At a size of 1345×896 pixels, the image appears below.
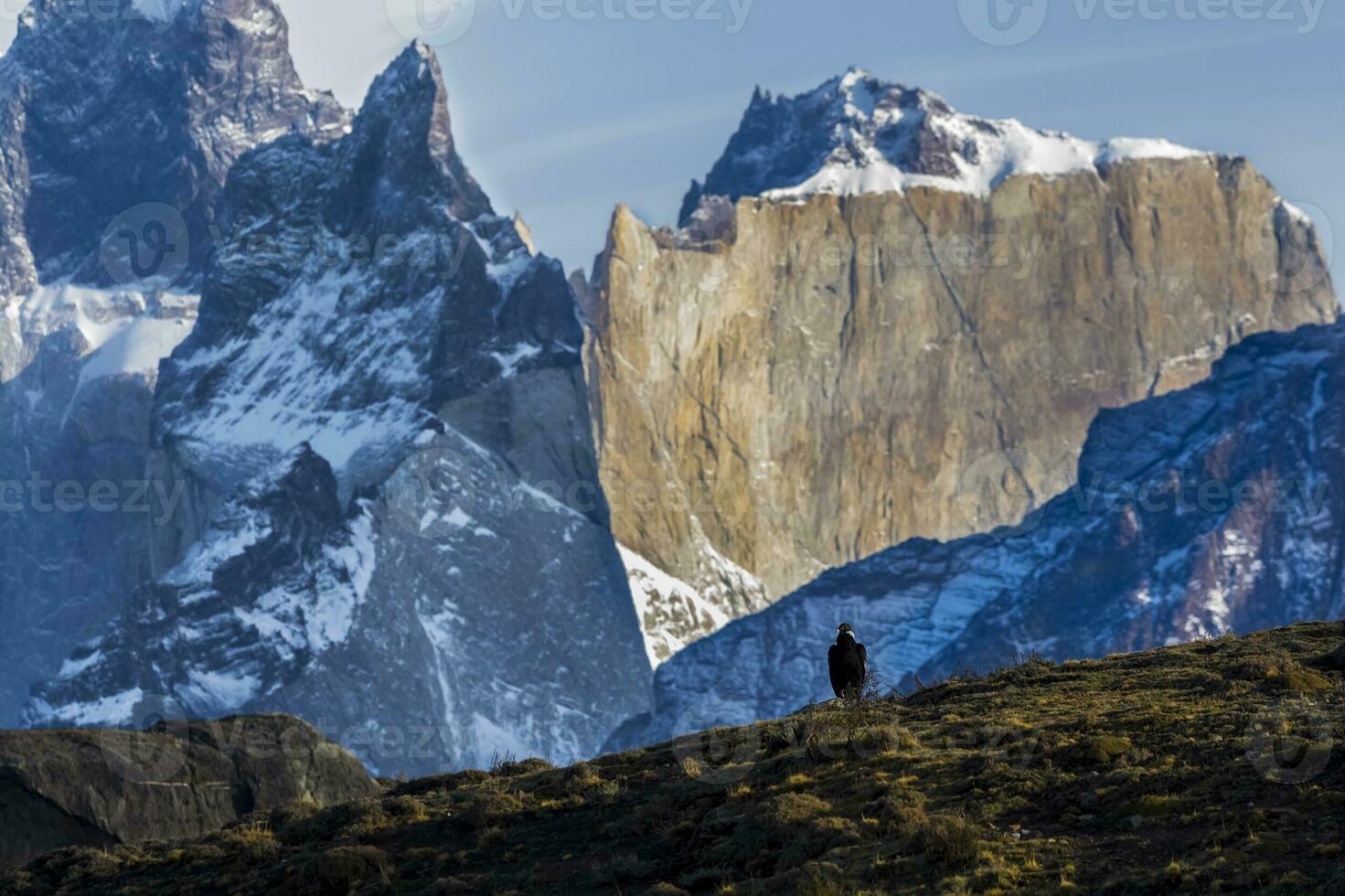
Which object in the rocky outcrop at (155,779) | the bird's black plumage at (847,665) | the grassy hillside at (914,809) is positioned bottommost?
the grassy hillside at (914,809)

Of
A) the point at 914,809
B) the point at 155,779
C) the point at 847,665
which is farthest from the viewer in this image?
the point at 155,779

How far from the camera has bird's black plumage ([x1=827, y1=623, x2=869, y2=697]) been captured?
56.9 metres

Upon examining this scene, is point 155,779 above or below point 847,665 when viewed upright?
above

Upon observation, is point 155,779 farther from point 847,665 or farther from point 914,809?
point 914,809

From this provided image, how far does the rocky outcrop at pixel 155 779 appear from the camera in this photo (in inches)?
2682

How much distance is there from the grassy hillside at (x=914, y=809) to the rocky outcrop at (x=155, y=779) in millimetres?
9850

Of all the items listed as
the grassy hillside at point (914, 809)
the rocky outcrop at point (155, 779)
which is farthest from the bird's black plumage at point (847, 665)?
the rocky outcrop at point (155, 779)

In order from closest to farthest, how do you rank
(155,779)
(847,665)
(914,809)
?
(914,809)
(847,665)
(155,779)

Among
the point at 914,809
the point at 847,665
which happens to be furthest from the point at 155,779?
the point at 914,809

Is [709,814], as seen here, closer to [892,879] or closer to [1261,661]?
[892,879]

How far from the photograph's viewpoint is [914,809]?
1832 inches

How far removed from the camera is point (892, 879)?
43562 mm

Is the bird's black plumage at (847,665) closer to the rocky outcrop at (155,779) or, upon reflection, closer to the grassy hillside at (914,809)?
the grassy hillside at (914,809)

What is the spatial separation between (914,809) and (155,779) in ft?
101
